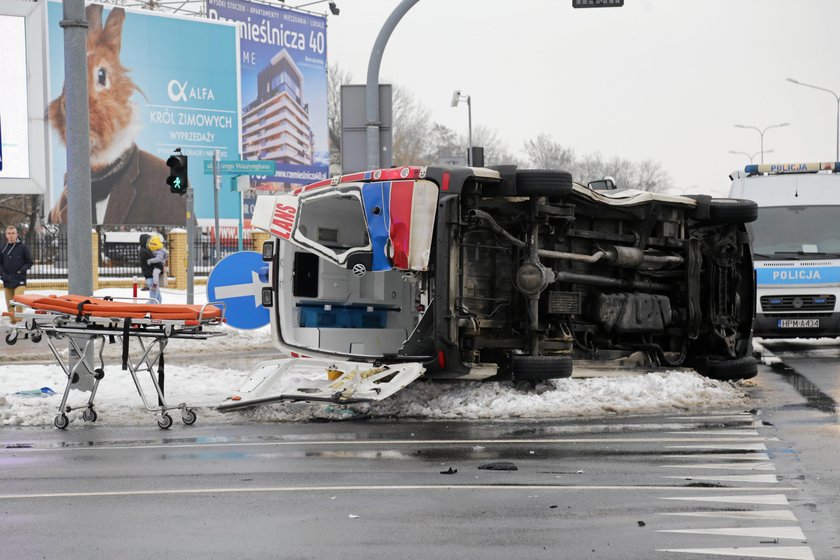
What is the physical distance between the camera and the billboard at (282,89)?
212 ft

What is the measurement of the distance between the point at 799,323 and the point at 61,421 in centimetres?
1080

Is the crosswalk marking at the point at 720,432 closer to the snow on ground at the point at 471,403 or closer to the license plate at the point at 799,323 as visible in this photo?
the snow on ground at the point at 471,403

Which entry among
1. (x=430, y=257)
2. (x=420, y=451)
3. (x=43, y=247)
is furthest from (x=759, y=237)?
(x=43, y=247)

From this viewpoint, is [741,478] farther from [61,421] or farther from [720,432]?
[61,421]

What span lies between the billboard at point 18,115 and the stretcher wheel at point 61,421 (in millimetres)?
9191

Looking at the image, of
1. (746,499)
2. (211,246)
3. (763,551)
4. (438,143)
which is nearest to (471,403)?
(746,499)

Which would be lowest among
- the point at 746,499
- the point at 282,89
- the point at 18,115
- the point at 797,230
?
the point at 746,499

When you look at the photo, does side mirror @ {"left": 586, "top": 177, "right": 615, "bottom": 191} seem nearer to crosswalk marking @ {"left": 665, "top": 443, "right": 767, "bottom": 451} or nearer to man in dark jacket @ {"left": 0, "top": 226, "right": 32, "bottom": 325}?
crosswalk marking @ {"left": 665, "top": 443, "right": 767, "bottom": 451}

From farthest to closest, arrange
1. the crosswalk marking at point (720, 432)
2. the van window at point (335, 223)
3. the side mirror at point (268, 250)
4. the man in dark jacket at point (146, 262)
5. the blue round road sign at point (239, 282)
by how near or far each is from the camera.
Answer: the man in dark jacket at point (146, 262) → the blue round road sign at point (239, 282) → the side mirror at point (268, 250) → the van window at point (335, 223) → the crosswalk marking at point (720, 432)

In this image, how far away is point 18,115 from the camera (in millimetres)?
22500

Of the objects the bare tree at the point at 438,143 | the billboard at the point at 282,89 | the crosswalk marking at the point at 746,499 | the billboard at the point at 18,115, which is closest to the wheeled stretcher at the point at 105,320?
the crosswalk marking at the point at 746,499

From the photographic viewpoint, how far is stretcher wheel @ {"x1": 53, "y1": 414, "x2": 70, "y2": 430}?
11070 millimetres

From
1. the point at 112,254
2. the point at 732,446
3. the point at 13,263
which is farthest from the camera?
the point at 112,254

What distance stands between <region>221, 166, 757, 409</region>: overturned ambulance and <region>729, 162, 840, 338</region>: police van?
3610 mm
